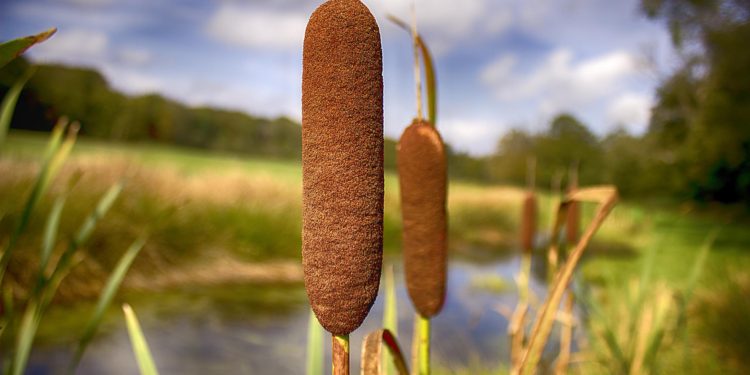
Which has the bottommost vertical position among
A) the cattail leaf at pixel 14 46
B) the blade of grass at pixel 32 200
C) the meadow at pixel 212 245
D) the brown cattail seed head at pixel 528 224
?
the meadow at pixel 212 245

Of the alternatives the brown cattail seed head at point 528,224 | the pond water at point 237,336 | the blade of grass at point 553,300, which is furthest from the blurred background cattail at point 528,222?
the pond water at point 237,336

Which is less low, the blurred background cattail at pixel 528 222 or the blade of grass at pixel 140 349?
the blurred background cattail at pixel 528 222

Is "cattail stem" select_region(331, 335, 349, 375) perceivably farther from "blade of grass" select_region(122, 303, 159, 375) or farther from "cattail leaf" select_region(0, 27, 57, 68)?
"blade of grass" select_region(122, 303, 159, 375)

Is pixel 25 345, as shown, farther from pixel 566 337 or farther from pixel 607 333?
pixel 566 337

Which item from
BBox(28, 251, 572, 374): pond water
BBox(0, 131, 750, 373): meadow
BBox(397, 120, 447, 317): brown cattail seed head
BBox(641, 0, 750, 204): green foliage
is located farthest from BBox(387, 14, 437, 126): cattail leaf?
BBox(641, 0, 750, 204): green foliage

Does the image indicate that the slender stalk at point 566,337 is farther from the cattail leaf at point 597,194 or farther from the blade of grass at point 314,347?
the blade of grass at point 314,347

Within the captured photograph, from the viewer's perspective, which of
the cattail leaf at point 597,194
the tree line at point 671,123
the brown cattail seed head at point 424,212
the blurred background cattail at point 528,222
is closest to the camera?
the brown cattail seed head at point 424,212

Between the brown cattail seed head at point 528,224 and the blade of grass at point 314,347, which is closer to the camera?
the blade of grass at point 314,347
